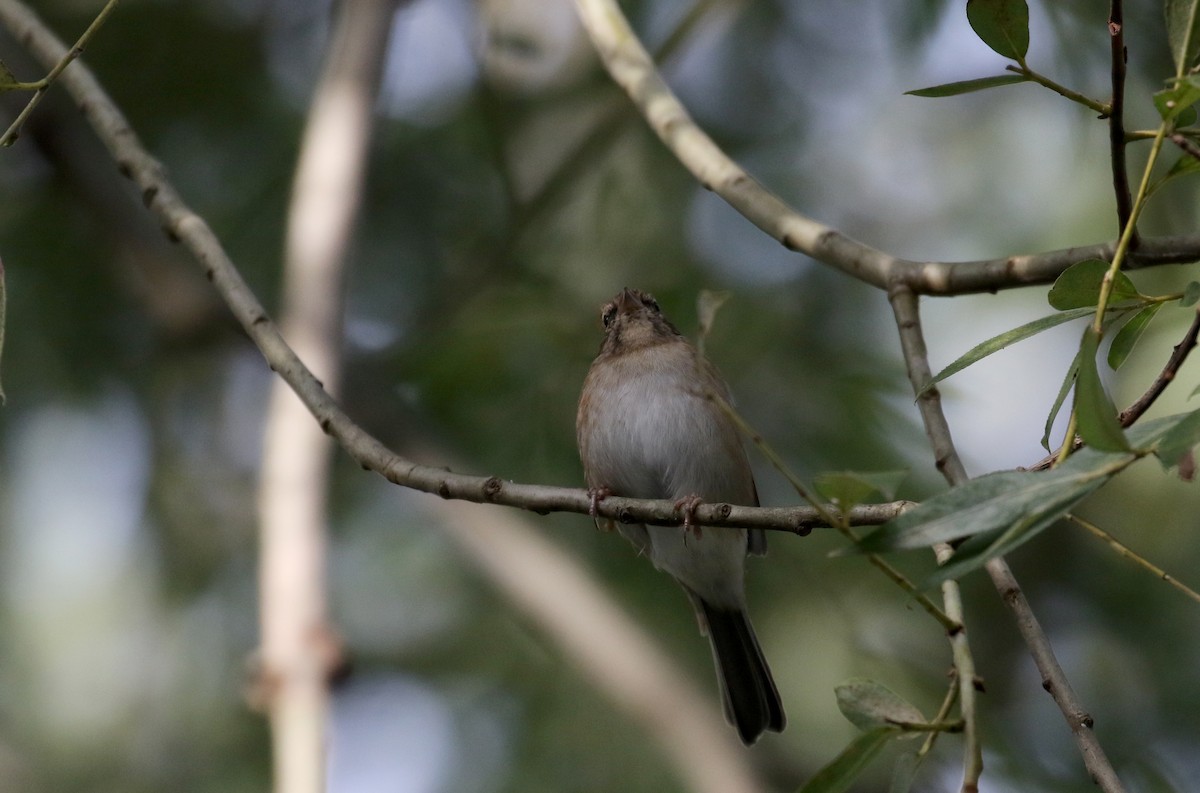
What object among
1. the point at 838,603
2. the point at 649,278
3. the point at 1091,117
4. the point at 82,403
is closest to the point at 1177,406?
the point at 1091,117

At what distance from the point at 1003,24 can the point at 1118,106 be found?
0.38 meters

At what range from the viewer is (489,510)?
6227 millimetres

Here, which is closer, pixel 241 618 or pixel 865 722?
pixel 865 722

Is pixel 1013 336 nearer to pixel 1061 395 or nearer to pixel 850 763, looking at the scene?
pixel 1061 395

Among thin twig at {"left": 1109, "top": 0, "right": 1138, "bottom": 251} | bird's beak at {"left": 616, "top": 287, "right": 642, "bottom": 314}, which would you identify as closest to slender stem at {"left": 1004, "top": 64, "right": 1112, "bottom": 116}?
thin twig at {"left": 1109, "top": 0, "right": 1138, "bottom": 251}

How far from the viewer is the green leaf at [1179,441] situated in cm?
186

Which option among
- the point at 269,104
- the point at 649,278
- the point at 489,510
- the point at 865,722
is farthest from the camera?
the point at 269,104

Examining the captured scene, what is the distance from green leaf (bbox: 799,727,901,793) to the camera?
233 centimetres

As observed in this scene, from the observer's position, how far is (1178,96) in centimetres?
202

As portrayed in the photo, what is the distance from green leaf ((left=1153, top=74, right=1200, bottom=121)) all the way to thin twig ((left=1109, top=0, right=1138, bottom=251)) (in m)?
0.13

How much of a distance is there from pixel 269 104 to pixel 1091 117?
15.6ft

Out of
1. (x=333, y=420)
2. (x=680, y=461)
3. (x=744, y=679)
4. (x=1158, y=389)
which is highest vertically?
(x=680, y=461)

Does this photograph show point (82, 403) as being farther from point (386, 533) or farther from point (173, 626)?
point (386, 533)

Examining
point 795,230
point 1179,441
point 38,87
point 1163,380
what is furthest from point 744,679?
point 38,87
